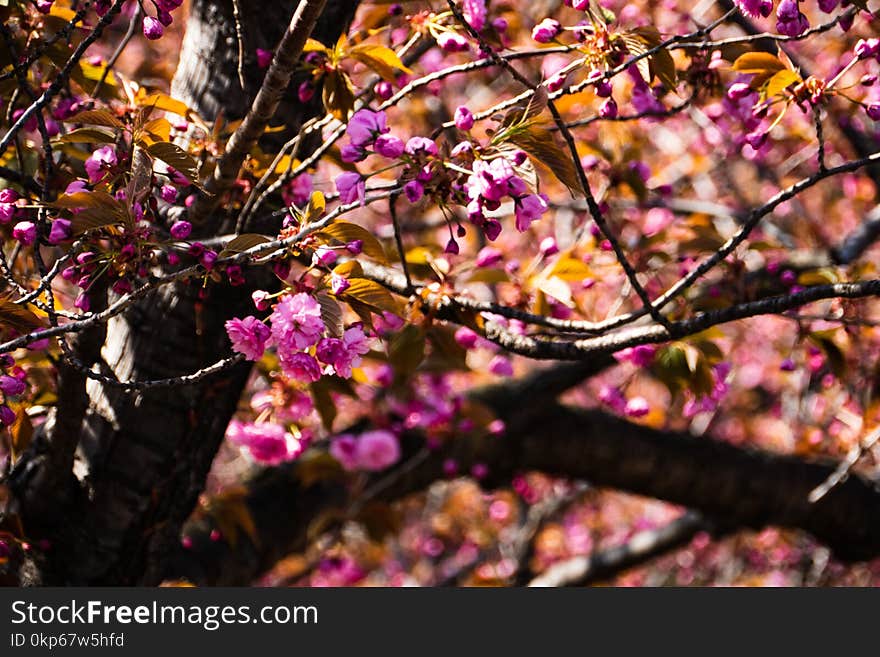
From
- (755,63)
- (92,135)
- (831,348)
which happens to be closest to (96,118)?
(92,135)

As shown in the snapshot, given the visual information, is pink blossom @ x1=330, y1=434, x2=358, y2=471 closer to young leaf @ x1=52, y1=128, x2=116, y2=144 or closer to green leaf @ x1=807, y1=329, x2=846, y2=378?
green leaf @ x1=807, y1=329, x2=846, y2=378

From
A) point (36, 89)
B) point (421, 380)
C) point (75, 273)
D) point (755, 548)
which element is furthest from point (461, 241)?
point (75, 273)

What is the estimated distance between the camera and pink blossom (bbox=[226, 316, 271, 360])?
1.32 meters

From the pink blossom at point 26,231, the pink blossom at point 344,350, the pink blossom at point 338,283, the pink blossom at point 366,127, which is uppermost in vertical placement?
the pink blossom at point 366,127

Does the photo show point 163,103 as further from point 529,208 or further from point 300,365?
point 529,208

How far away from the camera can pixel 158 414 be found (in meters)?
1.85

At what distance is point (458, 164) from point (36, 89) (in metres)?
0.89

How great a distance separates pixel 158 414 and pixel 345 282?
75cm

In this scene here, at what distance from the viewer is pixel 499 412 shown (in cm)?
311

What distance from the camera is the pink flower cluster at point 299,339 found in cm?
126

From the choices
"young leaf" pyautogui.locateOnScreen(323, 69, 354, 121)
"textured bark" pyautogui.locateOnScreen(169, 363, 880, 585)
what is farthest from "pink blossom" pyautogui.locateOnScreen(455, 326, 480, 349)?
"textured bark" pyautogui.locateOnScreen(169, 363, 880, 585)

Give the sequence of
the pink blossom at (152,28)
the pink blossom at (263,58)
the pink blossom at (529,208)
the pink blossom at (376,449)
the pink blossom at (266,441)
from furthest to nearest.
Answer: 1. the pink blossom at (376,449)
2. the pink blossom at (266,441)
3. the pink blossom at (263,58)
4. the pink blossom at (152,28)
5. the pink blossom at (529,208)

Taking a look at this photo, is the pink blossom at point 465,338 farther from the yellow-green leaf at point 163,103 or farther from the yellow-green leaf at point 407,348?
the yellow-green leaf at point 163,103

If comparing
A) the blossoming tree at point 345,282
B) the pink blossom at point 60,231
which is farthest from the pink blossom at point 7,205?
the pink blossom at point 60,231
